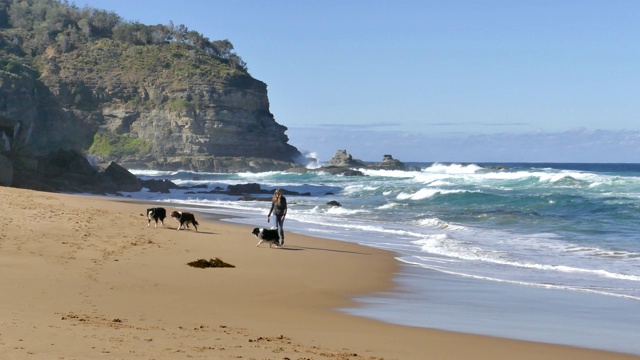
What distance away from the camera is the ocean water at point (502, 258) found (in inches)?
361

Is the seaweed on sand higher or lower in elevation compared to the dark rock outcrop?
lower

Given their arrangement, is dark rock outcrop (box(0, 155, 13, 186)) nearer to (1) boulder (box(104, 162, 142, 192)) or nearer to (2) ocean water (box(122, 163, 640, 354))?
(2) ocean water (box(122, 163, 640, 354))

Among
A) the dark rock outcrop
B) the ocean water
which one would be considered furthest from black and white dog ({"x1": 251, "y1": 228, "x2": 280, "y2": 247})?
the dark rock outcrop

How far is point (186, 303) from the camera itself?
900 cm

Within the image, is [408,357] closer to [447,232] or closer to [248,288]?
[248,288]

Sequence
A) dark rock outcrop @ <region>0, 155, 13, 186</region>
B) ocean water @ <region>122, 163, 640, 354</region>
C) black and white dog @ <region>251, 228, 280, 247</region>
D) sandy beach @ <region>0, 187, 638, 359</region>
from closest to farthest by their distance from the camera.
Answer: sandy beach @ <region>0, 187, 638, 359</region> → ocean water @ <region>122, 163, 640, 354</region> → black and white dog @ <region>251, 228, 280, 247</region> → dark rock outcrop @ <region>0, 155, 13, 186</region>

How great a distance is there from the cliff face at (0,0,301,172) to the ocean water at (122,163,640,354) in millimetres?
41822

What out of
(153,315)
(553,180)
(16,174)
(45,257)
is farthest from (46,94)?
(153,315)

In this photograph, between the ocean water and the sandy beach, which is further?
the ocean water

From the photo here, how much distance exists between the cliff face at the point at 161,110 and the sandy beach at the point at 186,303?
63268mm

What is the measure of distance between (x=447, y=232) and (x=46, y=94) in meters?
46.8

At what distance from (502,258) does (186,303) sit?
8.81m

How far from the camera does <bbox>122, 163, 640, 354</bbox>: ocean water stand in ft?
30.1

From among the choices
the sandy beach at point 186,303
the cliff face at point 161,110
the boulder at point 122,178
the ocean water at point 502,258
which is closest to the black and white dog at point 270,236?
the sandy beach at point 186,303
